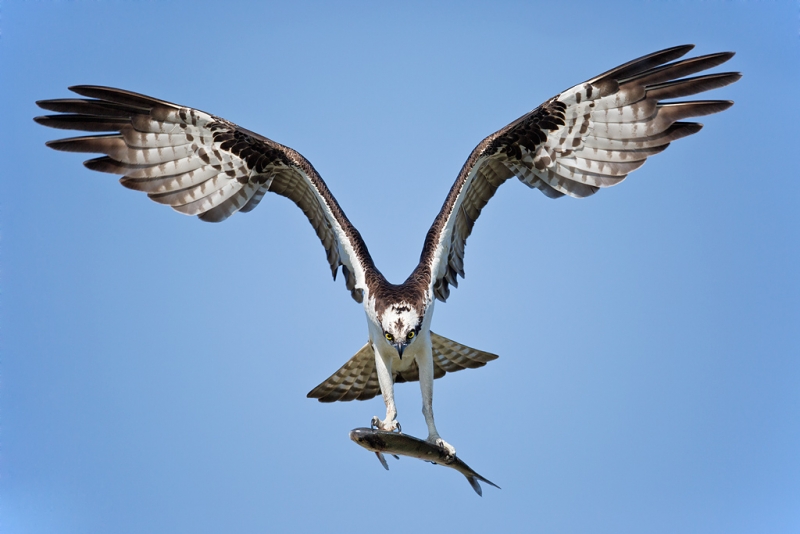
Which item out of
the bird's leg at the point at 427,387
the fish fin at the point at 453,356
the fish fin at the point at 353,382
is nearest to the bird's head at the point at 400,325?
the bird's leg at the point at 427,387

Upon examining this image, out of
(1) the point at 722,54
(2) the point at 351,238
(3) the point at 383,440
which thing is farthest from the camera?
(2) the point at 351,238

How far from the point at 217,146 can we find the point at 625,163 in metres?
4.60

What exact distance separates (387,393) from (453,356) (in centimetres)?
153

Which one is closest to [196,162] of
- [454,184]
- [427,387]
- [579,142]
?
[454,184]

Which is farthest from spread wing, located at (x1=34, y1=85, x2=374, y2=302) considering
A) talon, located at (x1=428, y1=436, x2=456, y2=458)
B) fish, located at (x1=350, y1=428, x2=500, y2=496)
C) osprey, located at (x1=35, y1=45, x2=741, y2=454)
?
fish, located at (x1=350, y1=428, x2=500, y2=496)

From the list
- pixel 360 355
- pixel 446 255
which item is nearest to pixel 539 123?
pixel 446 255

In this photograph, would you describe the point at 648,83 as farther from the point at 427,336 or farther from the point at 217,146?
the point at 217,146

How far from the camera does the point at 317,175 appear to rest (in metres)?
7.78

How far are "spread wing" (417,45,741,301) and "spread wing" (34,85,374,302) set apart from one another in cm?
116

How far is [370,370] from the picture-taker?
8055 millimetres

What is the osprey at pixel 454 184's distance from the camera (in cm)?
739

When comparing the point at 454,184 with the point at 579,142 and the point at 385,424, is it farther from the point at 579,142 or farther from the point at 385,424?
the point at 385,424

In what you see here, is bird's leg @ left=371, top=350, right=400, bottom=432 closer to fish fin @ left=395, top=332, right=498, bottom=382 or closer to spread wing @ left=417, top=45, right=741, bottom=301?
spread wing @ left=417, top=45, right=741, bottom=301

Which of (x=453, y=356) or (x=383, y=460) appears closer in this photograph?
(x=383, y=460)
